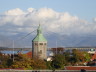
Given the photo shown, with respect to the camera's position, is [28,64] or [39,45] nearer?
[28,64]

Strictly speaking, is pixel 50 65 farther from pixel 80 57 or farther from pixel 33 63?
pixel 80 57

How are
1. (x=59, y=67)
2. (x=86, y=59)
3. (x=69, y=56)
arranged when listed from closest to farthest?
(x=59, y=67) < (x=69, y=56) < (x=86, y=59)

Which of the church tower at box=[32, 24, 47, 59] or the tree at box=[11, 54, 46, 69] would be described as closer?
the tree at box=[11, 54, 46, 69]

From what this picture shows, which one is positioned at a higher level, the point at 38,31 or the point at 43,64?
the point at 38,31

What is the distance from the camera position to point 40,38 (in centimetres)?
12769

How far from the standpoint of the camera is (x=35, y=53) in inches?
4990

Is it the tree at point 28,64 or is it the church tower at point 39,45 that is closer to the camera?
the tree at point 28,64

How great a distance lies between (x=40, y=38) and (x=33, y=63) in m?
31.4

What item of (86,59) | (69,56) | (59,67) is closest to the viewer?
(59,67)

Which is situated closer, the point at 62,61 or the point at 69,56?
the point at 62,61

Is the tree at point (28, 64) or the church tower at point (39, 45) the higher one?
the church tower at point (39, 45)

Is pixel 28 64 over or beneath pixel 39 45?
beneath

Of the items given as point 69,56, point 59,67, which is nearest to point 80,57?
point 69,56

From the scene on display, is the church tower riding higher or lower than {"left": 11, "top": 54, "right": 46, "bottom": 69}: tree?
higher
